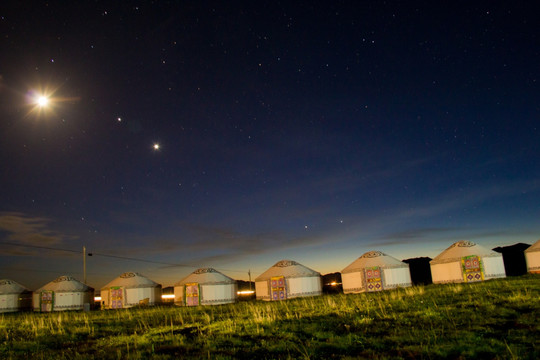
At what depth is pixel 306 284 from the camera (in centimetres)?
2922

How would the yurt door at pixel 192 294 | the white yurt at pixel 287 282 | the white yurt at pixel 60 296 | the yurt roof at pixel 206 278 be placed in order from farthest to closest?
the white yurt at pixel 60 296, the yurt roof at pixel 206 278, the yurt door at pixel 192 294, the white yurt at pixel 287 282

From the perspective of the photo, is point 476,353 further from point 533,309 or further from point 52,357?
point 52,357

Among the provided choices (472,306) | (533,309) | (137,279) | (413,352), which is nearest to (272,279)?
(137,279)

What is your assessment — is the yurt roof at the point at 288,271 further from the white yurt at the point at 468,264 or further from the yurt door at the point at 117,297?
the yurt door at the point at 117,297

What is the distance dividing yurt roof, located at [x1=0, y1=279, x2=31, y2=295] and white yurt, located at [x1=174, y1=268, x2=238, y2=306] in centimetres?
1547

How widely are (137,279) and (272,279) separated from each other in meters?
12.9

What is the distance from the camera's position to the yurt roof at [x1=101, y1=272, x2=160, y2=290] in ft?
107

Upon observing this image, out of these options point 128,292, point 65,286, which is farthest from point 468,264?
point 65,286

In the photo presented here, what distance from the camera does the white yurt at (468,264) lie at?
Result: 88.3 feet

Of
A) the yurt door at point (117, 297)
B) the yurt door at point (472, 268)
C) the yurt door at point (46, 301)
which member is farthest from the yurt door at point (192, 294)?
the yurt door at point (472, 268)

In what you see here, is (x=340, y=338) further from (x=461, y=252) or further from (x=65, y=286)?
(x=65, y=286)

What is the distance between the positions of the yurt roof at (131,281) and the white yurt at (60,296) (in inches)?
87.9

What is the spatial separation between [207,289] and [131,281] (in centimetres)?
778

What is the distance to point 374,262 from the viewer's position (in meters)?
28.9
